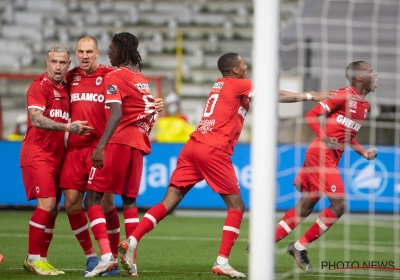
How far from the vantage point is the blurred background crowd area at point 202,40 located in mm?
15219

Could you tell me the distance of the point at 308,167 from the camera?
Result: 25.8 feet

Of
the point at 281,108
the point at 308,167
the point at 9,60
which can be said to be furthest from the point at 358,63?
the point at 9,60

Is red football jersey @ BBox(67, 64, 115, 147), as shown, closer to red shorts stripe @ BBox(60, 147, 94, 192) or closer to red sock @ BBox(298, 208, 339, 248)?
red shorts stripe @ BBox(60, 147, 94, 192)

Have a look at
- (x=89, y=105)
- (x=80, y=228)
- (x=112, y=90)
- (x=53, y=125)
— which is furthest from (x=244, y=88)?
(x=80, y=228)

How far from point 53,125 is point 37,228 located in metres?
1.03

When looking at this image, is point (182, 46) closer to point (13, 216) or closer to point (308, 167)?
point (13, 216)

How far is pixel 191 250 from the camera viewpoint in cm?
899

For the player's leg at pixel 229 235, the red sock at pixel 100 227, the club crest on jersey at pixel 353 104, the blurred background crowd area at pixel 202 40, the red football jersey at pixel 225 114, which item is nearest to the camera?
the player's leg at pixel 229 235

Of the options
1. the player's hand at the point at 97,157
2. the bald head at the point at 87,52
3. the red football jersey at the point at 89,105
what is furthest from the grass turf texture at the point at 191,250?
the bald head at the point at 87,52

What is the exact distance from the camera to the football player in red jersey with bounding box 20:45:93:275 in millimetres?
6785

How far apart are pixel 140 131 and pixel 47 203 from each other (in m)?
1.07

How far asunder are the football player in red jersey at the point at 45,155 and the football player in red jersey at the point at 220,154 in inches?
37.8

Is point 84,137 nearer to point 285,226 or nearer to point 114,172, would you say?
point 114,172

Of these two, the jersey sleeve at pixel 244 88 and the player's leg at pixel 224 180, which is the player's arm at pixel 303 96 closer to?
the jersey sleeve at pixel 244 88
